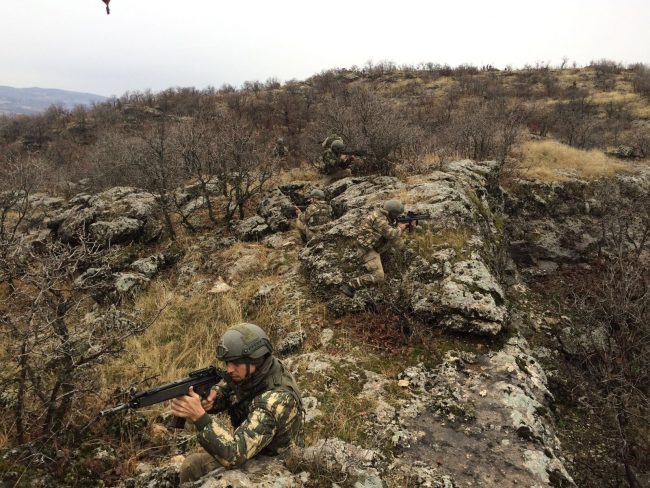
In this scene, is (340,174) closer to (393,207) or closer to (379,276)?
(393,207)

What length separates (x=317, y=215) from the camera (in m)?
8.18

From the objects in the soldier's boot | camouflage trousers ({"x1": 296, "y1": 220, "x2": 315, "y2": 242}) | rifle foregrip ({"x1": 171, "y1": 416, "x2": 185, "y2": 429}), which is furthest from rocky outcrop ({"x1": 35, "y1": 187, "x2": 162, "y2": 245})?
rifle foregrip ({"x1": 171, "y1": 416, "x2": 185, "y2": 429})

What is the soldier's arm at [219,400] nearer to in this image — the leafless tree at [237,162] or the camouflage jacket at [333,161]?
the leafless tree at [237,162]

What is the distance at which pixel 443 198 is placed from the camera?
7.39 metres

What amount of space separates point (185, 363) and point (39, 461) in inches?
95.2

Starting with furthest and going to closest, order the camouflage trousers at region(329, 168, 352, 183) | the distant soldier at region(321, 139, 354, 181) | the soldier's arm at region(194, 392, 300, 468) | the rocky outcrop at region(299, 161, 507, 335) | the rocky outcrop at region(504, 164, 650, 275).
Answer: the camouflage trousers at region(329, 168, 352, 183)
the distant soldier at region(321, 139, 354, 181)
the rocky outcrop at region(504, 164, 650, 275)
the rocky outcrop at region(299, 161, 507, 335)
the soldier's arm at region(194, 392, 300, 468)

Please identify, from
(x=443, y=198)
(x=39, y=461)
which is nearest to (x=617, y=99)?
(x=443, y=198)

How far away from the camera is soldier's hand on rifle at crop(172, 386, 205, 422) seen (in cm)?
242

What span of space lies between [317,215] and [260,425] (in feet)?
20.0

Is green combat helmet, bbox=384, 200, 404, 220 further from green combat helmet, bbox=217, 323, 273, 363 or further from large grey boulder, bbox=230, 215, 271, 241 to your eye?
large grey boulder, bbox=230, 215, 271, 241

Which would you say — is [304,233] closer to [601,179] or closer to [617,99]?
[601,179]

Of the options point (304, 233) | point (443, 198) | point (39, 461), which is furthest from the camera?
point (304, 233)

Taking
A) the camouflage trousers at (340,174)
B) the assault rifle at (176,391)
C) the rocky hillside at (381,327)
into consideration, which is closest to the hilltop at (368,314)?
the rocky hillside at (381,327)

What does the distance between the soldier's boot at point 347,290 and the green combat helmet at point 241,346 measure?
3.36 metres
